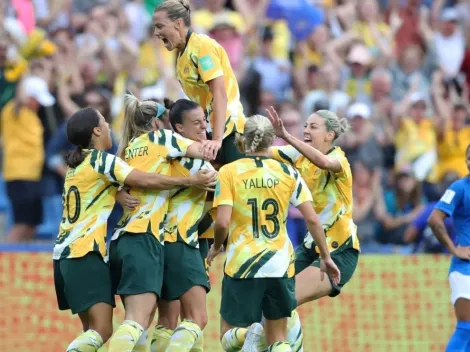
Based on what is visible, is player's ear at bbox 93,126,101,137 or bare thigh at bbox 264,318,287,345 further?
bare thigh at bbox 264,318,287,345

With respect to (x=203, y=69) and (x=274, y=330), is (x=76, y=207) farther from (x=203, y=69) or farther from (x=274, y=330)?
(x=274, y=330)

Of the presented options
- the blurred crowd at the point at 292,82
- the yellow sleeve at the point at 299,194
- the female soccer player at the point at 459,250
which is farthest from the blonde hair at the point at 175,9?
the blurred crowd at the point at 292,82

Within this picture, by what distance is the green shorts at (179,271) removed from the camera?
955 cm

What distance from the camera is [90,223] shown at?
934 centimetres

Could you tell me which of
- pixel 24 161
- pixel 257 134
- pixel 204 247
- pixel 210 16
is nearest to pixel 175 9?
pixel 257 134

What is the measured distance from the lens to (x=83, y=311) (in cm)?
938

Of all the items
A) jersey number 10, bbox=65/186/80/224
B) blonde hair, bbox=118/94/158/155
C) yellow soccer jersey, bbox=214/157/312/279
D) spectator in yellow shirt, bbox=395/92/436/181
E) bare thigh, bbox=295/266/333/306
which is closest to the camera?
jersey number 10, bbox=65/186/80/224

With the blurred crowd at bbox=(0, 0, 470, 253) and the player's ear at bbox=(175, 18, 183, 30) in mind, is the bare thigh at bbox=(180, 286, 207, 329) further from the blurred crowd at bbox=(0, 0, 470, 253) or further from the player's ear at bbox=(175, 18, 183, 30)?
the blurred crowd at bbox=(0, 0, 470, 253)

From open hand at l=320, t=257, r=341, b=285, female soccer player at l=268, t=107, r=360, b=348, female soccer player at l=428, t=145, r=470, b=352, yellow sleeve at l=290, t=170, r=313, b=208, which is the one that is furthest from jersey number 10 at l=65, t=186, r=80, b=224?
female soccer player at l=428, t=145, r=470, b=352

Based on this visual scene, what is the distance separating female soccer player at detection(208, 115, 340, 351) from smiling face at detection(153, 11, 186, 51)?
908 millimetres

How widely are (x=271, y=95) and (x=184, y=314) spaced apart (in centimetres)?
660

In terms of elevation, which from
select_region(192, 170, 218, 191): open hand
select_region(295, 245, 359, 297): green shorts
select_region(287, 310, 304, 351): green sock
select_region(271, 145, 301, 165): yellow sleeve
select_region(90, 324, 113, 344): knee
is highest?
select_region(271, 145, 301, 165): yellow sleeve

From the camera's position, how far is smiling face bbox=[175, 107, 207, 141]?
31.5 feet

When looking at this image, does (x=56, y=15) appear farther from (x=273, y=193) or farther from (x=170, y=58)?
(x=273, y=193)
